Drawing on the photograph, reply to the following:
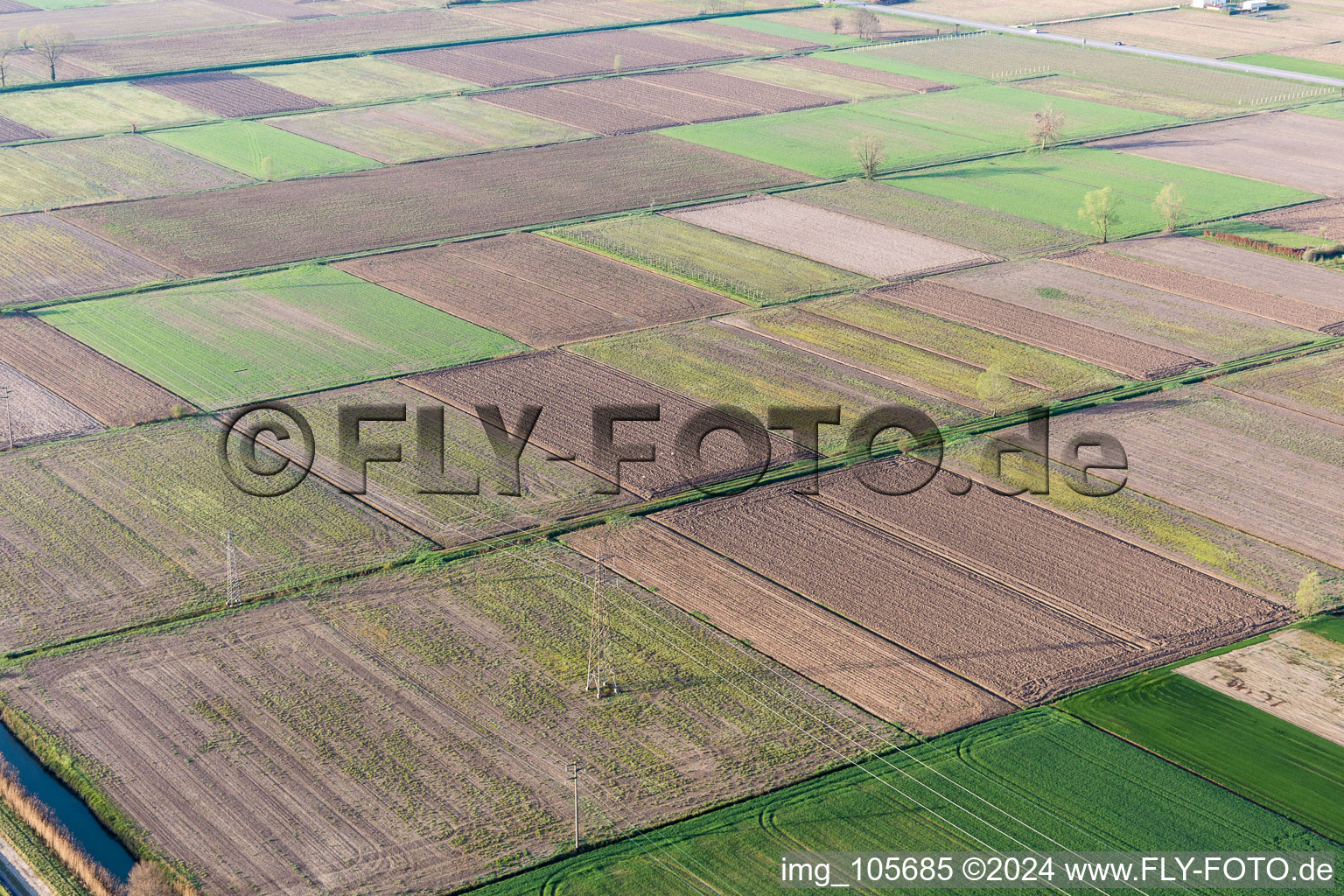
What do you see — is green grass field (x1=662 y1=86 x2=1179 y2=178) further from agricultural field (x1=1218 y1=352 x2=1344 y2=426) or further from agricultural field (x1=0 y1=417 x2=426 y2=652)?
agricultural field (x1=0 y1=417 x2=426 y2=652)

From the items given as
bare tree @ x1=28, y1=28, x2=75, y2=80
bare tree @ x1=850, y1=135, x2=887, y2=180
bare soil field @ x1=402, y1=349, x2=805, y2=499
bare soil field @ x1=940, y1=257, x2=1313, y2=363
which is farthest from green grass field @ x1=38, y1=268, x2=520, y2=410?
bare tree @ x1=28, y1=28, x2=75, y2=80

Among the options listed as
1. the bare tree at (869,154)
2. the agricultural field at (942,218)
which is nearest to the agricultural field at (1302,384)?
the agricultural field at (942,218)

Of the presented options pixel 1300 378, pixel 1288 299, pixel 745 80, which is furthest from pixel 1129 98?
pixel 1300 378

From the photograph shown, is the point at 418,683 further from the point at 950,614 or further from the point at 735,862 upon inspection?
the point at 950,614

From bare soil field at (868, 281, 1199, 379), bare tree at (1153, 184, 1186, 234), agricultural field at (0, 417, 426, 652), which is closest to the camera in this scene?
agricultural field at (0, 417, 426, 652)

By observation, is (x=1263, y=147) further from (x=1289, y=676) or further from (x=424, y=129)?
(x=1289, y=676)

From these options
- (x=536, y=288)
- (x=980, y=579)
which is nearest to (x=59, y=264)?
(x=536, y=288)

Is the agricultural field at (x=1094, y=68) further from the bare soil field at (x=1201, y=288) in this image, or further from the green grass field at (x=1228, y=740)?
the green grass field at (x=1228, y=740)
